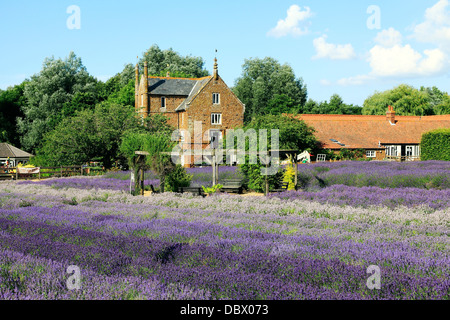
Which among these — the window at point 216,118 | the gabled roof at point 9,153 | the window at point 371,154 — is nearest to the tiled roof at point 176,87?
the window at point 216,118

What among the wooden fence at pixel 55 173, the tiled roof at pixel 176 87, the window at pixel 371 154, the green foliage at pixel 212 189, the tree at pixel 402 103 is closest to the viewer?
the green foliage at pixel 212 189

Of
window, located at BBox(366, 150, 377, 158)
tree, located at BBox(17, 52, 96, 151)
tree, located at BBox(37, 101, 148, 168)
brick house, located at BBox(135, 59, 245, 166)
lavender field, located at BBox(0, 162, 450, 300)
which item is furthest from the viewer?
tree, located at BBox(17, 52, 96, 151)

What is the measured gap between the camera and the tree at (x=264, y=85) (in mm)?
75312

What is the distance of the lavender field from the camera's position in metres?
4.98

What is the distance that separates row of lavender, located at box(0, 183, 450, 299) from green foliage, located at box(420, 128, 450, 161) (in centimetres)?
3263

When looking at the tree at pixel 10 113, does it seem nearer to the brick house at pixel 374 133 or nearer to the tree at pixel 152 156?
the brick house at pixel 374 133

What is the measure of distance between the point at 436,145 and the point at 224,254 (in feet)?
129

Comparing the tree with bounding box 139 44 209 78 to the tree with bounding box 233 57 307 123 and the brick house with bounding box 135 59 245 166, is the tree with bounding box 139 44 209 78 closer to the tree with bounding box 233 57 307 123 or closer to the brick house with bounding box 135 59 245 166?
the tree with bounding box 233 57 307 123

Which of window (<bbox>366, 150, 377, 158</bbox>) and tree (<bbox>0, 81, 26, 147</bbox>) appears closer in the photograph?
window (<bbox>366, 150, 377, 158</bbox>)

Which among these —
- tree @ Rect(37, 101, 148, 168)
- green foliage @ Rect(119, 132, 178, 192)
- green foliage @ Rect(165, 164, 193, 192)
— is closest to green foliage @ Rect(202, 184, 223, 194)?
green foliage @ Rect(165, 164, 193, 192)

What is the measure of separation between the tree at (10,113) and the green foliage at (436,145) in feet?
178
